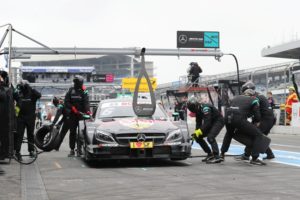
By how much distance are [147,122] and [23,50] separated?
2327cm

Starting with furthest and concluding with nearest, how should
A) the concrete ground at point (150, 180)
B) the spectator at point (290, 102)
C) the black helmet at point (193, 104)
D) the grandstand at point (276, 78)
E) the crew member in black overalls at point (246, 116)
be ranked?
the grandstand at point (276, 78) < the spectator at point (290, 102) < the black helmet at point (193, 104) < the crew member in black overalls at point (246, 116) < the concrete ground at point (150, 180)

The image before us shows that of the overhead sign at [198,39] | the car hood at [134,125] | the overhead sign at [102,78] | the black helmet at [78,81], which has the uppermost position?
the overhead sign at [198,39]

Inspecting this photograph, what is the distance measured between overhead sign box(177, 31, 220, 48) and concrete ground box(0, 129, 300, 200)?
25.5 metres

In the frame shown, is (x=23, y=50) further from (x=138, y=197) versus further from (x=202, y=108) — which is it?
(x=138, y=197)

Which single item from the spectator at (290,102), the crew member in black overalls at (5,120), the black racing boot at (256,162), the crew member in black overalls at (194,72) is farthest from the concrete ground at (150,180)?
the crew member in black overalls at (194,72)

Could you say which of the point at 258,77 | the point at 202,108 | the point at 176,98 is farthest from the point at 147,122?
the point at 176,98

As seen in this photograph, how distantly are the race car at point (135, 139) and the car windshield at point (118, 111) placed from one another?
48 cm

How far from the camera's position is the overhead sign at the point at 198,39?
36.2 meters

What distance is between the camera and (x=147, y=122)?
1011cm

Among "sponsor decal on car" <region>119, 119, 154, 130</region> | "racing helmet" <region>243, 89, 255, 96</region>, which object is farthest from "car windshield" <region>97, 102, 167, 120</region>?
"racing helmet" <region>243, 89, 255, 96</region>

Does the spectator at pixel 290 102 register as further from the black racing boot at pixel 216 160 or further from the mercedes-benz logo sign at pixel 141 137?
the mercedes-benz logo sign at pixel 141 137

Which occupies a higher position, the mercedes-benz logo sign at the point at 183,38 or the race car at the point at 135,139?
the mercedes-benz logo sign at the point at 183,38

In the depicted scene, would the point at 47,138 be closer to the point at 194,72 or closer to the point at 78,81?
the point at 78,81

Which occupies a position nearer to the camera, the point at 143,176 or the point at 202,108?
→ the point at 143,176
